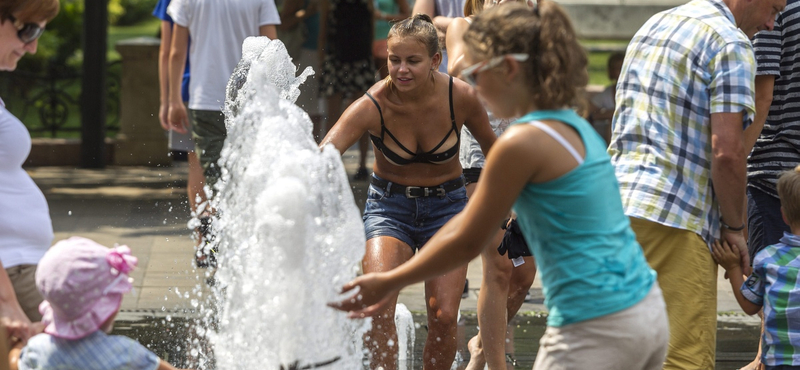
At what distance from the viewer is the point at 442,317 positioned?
4414 millimetres

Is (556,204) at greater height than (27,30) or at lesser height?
lesser

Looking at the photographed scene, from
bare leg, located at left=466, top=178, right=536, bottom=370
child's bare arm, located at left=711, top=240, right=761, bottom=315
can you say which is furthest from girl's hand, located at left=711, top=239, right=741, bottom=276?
bare leg, located at left=466, top=178, right=536, bottom=370

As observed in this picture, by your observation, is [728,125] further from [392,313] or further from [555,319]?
[392,313]

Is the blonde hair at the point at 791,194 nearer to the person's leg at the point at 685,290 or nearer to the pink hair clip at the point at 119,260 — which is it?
the person's leg at the point at 685,290

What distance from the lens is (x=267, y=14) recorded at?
259 inches

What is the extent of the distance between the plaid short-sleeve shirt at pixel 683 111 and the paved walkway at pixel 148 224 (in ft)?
8.29

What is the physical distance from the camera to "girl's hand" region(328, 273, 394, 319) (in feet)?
9.57

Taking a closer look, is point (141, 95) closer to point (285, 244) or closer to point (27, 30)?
point (27, 30)

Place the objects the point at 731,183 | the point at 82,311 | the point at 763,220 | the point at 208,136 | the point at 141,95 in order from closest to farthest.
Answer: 1. the point at 82,311
2. the point at 731,183
3. the point at 763,220
4. the point at 208,136
5. the point at 141,95

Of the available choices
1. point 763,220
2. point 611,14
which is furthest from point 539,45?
point 611,14

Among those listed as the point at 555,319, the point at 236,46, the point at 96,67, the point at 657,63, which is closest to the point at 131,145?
the point at 96,67

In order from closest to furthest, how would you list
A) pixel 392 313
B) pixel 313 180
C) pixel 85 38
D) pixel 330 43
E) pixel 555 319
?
pixel 555 319, pixel 313 180, pixel 392 313, pixel 330 43, pixel 85 38

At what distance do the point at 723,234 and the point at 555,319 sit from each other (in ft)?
4.14

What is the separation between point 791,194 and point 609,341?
159cm
